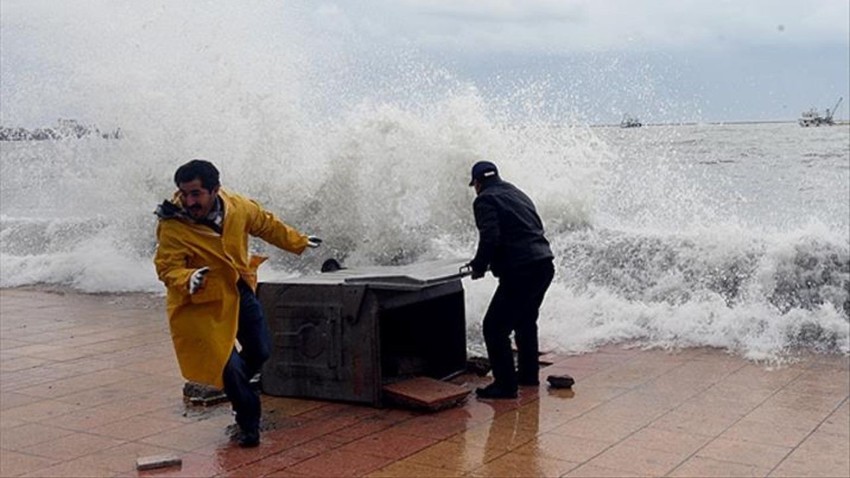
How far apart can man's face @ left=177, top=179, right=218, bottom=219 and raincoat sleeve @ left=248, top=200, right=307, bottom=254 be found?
0.41m

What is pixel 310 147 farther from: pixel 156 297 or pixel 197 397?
pixel 197 397

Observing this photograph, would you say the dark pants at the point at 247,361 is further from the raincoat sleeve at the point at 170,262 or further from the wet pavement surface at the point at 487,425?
the raincoat sleeve at the point at 170,262

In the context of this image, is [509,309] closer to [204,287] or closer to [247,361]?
[247,361]

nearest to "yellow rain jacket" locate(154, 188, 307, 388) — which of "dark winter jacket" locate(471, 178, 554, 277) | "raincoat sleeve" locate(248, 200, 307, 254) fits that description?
"raincoat sleeve" locate(248, 200, 307, 254)

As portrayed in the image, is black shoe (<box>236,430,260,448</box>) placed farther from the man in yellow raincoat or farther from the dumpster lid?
the dumpster lid

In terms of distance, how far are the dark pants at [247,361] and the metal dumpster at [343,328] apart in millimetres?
745

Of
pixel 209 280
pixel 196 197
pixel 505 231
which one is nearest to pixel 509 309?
pixel 505 231

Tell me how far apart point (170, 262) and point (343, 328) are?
59.9 inches

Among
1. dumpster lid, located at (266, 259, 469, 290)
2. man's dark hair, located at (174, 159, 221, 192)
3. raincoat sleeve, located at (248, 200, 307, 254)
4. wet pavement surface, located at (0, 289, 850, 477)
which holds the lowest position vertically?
wet pavement surface, located at (0, 289, 850, 477)

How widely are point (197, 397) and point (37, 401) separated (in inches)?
49.0

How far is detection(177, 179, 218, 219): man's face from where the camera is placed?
5.07 m

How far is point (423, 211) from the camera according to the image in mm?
14000

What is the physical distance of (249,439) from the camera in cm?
549

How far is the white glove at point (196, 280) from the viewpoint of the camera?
4883mm
